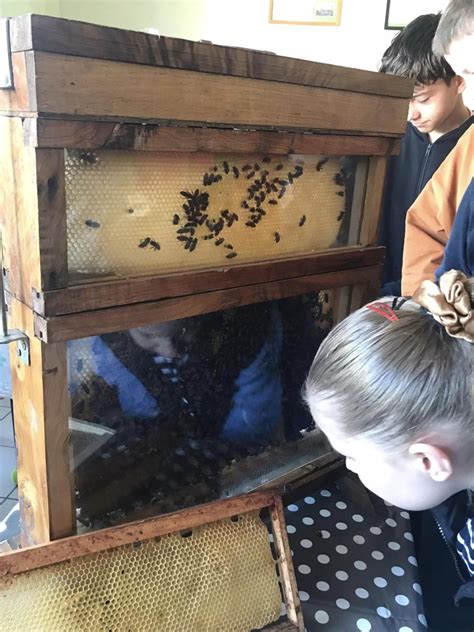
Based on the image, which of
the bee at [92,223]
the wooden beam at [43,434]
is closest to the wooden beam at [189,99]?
the bee at [92,223]

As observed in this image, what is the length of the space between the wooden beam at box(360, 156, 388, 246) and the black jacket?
290 mm

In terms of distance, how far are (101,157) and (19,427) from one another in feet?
1.20

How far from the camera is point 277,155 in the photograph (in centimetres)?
83

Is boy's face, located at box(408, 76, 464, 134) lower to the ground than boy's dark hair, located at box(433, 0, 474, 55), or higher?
lower

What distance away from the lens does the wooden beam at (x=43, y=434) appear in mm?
690

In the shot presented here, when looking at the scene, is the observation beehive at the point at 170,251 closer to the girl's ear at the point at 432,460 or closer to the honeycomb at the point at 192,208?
the honeycomb at the point at 192,208

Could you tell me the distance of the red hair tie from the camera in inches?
24.6

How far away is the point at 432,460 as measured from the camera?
625 mm

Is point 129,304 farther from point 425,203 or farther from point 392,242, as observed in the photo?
point 392,242

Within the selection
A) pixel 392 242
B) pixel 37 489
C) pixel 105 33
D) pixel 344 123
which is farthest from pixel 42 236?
pixel 392 242

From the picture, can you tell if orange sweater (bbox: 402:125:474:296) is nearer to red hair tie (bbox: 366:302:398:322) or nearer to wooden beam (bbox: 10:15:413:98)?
wooden beam (bbox: 10:15:413:98)

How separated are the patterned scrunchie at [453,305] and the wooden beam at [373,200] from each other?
377 mm

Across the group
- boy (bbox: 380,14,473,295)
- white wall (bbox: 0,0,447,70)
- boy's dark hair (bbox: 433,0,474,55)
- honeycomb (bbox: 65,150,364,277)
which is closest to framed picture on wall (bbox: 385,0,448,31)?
white wall (bbox: 0,0,447,70)

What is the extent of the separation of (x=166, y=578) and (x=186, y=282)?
0.38 m
